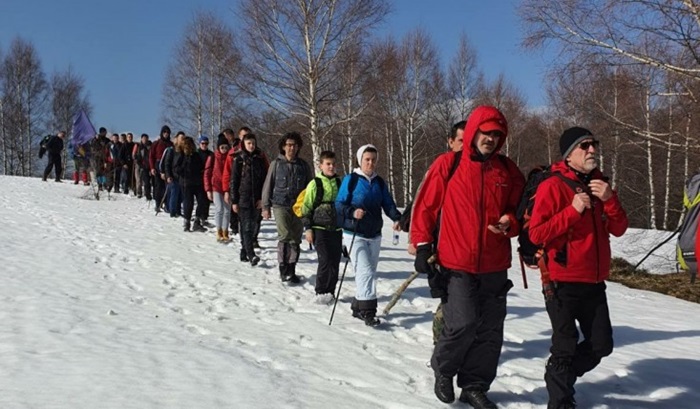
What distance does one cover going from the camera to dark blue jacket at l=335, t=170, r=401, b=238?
18.1ft

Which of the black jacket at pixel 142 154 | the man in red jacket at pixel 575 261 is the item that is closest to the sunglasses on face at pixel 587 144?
the man in red jacket at pixel 575 261

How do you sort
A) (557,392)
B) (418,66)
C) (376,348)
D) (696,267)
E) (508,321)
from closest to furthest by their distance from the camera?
(696,267)
(557,392)
(376,348)
(508,321)
(418,66)

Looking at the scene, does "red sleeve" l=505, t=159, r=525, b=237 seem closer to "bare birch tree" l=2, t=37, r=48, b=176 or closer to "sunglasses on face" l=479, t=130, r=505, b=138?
"sunglasses on face" l=479, t=130, r=505, b=138

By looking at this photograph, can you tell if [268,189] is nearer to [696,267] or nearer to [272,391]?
[272,391]

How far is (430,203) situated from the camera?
3619 mm

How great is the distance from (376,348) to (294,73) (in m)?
13.4

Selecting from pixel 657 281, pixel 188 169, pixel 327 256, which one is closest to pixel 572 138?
pixel 327 256

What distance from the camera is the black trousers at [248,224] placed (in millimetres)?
7895

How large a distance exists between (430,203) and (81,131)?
19.2 meters

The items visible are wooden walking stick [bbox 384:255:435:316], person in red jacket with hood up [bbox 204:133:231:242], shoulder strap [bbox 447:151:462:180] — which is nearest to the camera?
shoulder strap [bbox 447:151:462:180]

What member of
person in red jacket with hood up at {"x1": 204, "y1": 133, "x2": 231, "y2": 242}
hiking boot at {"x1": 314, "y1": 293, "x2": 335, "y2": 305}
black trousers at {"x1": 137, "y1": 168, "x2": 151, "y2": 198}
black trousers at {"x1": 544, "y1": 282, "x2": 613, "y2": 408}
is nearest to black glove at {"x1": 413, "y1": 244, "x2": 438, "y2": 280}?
black trousers at {"x1": 544, "y1": 282, "x2": 613, "y2": 408}

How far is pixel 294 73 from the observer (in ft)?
54.6

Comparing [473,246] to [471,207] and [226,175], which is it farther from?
[226,175]

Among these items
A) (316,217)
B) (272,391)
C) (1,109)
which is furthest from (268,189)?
(1,109)
